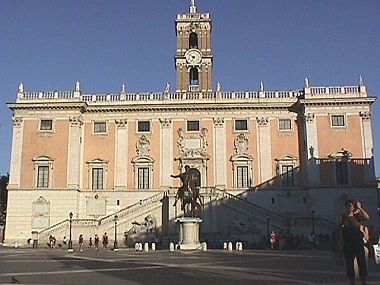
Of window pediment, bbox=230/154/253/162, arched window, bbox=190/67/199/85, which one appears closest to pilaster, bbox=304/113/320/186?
window pediment, bbox=230/154/253/162

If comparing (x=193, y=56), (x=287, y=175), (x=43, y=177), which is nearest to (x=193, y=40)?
(x=193, y=56)

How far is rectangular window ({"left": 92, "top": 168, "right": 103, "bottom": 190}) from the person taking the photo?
45300mm

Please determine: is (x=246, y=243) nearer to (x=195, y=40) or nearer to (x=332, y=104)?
(x=332, y=104)

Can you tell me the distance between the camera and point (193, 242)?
29484 mm

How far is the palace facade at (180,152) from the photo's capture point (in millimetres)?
43500

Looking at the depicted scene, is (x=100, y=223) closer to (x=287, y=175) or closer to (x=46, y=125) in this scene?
(x=46, y=125)

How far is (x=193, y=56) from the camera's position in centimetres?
5125

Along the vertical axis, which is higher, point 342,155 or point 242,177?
point 342,155

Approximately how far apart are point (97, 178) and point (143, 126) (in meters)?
6.06

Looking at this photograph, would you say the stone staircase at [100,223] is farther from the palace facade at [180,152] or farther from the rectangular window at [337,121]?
the rectangular window at [337,121]

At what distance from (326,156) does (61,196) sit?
22.4 meters

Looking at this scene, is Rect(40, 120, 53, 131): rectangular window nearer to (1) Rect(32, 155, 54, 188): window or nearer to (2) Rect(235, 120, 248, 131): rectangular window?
(1) Rect(32, 155, 54, 188): window

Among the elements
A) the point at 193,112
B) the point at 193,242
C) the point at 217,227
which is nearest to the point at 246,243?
the point at 217,227

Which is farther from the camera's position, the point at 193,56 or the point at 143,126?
the point at 193,56
